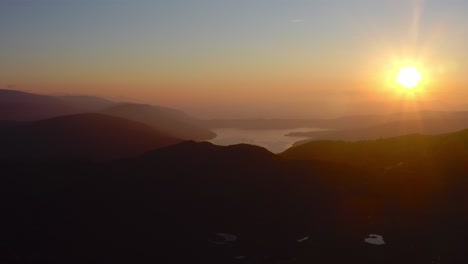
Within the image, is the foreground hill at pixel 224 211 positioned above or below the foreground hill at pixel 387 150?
below

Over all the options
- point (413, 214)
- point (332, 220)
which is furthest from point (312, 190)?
point (413, 214)

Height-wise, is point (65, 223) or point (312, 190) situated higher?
point (312, 190)

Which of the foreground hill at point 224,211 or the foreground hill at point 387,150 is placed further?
the foreground hill at point 387,150

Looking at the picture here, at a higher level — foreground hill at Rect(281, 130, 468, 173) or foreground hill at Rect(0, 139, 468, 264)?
foreground hill at Rect(281, 130, 468, 173)

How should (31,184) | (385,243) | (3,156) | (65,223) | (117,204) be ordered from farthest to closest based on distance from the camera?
(3,156) → (31,184) → (117,204) → (65,223) → (385,243)

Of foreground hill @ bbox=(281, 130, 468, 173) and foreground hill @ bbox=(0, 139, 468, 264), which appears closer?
foreground hill @ bbox=(0, 139, 468, 264)

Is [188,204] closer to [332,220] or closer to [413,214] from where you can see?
[332,220]

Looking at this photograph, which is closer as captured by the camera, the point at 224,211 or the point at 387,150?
the point at 224,211

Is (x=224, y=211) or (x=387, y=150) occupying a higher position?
A: (x=387, y=150)
